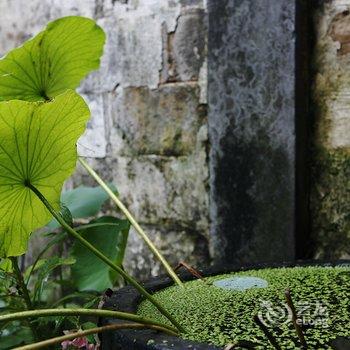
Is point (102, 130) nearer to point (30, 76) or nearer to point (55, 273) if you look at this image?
point (55, 273)

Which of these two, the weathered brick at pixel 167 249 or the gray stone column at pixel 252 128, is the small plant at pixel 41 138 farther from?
the weathered brick at pixel 167 249

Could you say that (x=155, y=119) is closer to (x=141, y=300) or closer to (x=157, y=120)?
(x=157, y=120)

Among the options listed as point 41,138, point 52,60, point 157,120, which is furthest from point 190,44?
point 41,138

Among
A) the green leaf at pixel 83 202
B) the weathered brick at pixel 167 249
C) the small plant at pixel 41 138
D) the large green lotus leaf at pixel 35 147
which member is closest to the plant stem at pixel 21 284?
the small plant at pixel 41 138

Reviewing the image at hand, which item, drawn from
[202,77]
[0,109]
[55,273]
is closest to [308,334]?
[0,109]

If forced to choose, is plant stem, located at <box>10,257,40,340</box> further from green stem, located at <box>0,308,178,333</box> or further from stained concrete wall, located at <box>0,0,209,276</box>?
stained concrete wall, located at <box>0,0,209,276</box>

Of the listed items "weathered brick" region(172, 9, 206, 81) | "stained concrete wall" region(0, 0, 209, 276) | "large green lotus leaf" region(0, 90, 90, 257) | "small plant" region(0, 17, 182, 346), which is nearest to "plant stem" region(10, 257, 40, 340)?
"small plant" region(0, 17, 182, 346)

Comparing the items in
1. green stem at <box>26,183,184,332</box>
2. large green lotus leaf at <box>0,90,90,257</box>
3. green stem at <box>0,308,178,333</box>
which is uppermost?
large green lotus leaf at <box>0,90,90,257</box>
